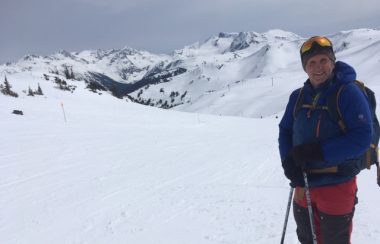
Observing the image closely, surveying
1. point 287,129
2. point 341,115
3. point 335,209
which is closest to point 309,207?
point 335,209

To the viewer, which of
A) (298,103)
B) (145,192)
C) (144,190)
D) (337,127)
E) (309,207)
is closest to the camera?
(337,127)

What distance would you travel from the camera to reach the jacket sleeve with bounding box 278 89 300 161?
4.05m

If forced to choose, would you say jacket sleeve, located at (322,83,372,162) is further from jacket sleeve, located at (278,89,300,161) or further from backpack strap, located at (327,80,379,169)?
jacket sleeve, located at (278,89,300,161)

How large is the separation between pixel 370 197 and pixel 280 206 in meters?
1.97

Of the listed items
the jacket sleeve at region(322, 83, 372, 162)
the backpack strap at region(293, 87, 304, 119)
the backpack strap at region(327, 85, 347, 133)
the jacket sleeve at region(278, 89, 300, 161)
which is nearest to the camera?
the jacket sleeve at region(322, 83, 372, 162)

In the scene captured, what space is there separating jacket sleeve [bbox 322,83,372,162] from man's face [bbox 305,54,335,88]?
284 millimetres

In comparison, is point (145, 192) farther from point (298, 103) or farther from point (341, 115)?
point (341, 115)

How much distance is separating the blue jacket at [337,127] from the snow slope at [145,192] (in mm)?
2679

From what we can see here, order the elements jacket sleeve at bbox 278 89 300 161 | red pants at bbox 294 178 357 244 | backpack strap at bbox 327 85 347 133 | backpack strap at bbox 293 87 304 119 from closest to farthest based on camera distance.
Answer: backpack strap at bbox 327 85 347 133 → red pants at bbox 294 178 357 244 → backpack strap at bbox 293 87 304 119 → jacket sleeve at bbox 278 89 300 161

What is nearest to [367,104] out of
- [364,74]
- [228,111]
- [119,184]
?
[119,184]

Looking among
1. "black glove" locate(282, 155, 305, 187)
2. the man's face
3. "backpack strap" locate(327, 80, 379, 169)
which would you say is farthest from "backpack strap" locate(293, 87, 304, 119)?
"black glove" locate(282, 155, 305, 187)

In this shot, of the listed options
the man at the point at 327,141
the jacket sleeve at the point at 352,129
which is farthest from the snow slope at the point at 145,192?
the jacket sleeve at the point at 352,129

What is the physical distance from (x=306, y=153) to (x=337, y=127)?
1.25ft

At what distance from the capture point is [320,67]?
368 cm
